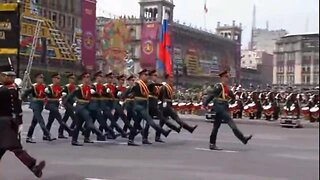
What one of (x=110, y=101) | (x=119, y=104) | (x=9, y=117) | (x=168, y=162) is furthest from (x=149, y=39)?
(x=119, y=104)

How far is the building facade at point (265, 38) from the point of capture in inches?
90.6

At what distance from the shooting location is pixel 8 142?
5.02 meters

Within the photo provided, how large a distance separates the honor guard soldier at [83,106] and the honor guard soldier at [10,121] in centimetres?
400

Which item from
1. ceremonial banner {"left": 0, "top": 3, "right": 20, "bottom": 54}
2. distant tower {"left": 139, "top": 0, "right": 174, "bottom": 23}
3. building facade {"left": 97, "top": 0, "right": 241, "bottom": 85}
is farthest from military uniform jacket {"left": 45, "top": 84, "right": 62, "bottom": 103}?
distant tower {"left": 139, "top": 0, "right": 174, "bottom": 23}

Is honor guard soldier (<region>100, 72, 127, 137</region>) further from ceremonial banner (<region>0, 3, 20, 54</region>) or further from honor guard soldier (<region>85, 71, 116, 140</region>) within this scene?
ceremonial banner (<region>0, 3, 20, 54</region>)

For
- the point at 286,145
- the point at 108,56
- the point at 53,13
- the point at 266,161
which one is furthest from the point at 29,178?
the point at 286,145

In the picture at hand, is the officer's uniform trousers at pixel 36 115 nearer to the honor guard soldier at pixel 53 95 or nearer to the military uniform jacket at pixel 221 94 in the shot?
the honor guard soldier at pixel 53 95

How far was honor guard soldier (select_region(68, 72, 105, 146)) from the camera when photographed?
9.30m

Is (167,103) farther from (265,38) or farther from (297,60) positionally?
(297,60)

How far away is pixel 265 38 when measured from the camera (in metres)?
2.62

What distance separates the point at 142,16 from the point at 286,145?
5.70m

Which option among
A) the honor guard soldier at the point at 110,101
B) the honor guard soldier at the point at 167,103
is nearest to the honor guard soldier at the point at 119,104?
the honor guard soldier at the point at 110,101

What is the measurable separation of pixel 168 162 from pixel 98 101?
3466 millimetres

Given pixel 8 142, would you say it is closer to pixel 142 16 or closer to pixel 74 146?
pixel 142 16
